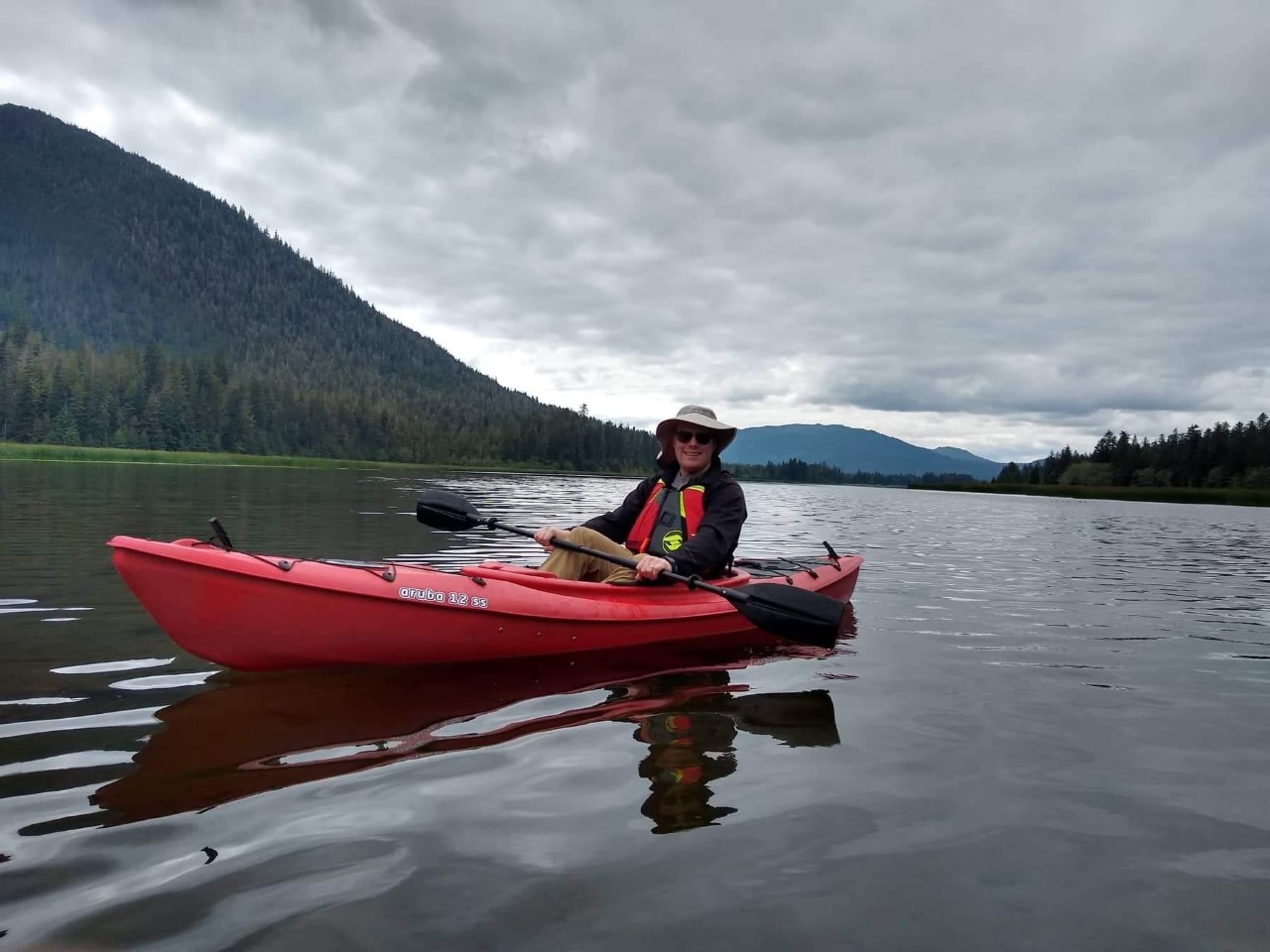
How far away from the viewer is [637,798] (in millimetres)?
4355

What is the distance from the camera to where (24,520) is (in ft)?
53.5

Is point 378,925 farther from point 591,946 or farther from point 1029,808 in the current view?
point 1029,808

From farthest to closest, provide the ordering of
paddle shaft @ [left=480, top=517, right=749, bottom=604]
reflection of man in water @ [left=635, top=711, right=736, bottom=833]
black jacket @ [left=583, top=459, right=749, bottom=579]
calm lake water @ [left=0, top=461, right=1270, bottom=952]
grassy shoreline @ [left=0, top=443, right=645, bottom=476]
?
grassy shoreline @ [left=0, top=443, right=645, bottom=476], black jacket @ [left=583, top=459, right=749, bottom=579], paddle shaft @ [left=480, top=517, right=749, bottom=604], reflection of man in water @ [left=635, top=711, right=736, bottom=833], calm lake water @ [left=0, top=461, right=1270, bottom=952]

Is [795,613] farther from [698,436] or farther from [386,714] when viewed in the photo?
[386,714]

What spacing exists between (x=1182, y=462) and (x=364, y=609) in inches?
5577

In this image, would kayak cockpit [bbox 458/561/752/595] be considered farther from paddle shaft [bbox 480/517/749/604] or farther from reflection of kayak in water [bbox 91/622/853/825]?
reflection of kayak in water [bbox 91/622/853/825]

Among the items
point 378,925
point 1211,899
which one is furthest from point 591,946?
point 1211,899

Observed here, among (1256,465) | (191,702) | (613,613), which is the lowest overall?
(191,702)

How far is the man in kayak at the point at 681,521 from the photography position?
815cm

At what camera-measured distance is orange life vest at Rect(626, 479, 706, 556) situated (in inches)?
337

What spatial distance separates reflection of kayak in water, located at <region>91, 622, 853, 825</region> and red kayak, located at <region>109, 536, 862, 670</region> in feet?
0.72

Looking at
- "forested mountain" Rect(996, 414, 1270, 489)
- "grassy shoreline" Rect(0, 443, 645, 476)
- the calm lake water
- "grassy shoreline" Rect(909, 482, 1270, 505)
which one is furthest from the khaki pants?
"forested mountain" Rect(996, 414, 1270, 489)

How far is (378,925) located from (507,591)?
410 centimetres

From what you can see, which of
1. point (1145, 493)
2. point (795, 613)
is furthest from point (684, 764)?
point (1145, 493)
